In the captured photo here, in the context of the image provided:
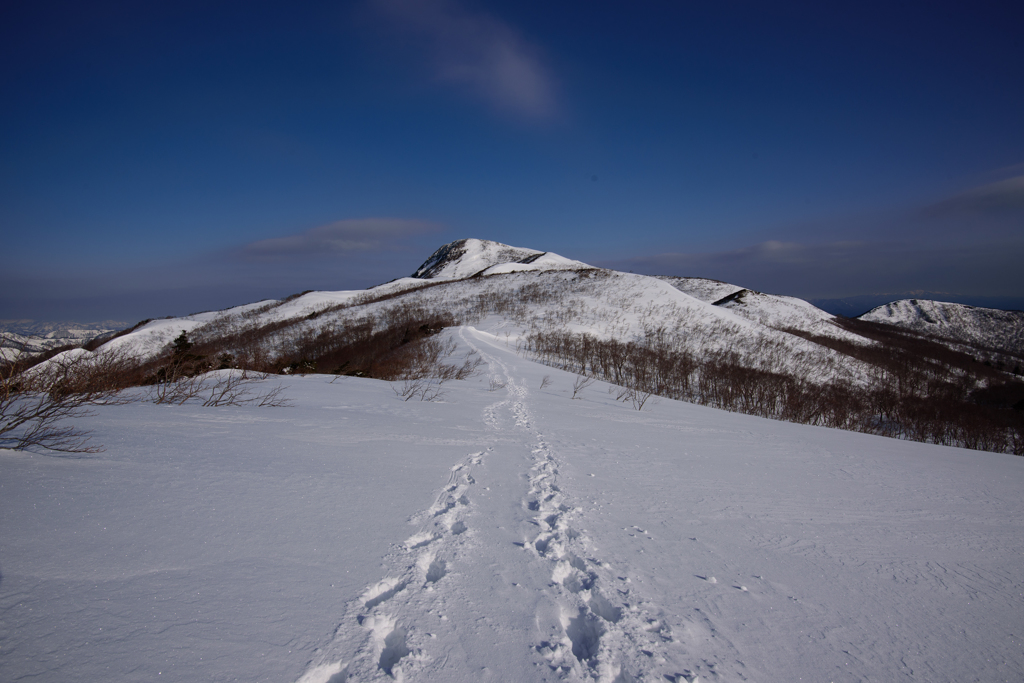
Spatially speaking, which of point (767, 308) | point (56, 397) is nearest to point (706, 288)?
point (767, 308)

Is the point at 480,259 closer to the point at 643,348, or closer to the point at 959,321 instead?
the point at 643,348

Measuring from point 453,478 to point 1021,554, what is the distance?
3998mm

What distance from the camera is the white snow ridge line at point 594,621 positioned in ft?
A: 5.17

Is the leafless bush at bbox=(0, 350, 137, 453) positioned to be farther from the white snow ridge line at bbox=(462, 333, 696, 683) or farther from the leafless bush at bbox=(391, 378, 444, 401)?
the leafless bush at bbox=(391, 378, 444, 401)

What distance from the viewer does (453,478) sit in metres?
3.44

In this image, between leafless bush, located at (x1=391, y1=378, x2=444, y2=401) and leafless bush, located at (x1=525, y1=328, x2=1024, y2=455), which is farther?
leafless bush, located at (x1=525, y1=328, x2=1024, y2=455)

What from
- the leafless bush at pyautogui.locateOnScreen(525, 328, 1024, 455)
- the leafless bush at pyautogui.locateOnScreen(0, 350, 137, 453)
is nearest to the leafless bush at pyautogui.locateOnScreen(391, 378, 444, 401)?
the leafless bush at pyautogui.locateOnScreen(525, 328, 1024, 455)

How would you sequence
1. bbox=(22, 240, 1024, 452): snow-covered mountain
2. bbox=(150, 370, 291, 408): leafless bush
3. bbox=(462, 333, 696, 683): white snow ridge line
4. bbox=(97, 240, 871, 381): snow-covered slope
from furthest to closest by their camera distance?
bbox=(97, 240, 871, 381): snow-covered slope < bbox=(22, 240, 1024, 452): snow-covered mountain < bbox=(150, 370, 291, 408): leafless bush < bbox=(462, 333, 696, 683): white snow ridge line

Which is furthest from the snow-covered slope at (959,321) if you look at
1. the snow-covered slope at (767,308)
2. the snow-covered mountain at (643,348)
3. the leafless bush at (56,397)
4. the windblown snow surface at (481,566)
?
the leafless bush at (56,397)

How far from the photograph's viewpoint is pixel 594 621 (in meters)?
1.86

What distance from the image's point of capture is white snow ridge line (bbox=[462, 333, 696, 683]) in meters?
1.58

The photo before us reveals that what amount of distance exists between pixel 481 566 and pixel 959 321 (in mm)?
92673

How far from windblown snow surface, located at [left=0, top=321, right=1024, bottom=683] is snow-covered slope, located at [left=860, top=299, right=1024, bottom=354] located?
75403mm

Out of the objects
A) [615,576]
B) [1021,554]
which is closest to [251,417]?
[615,576]
